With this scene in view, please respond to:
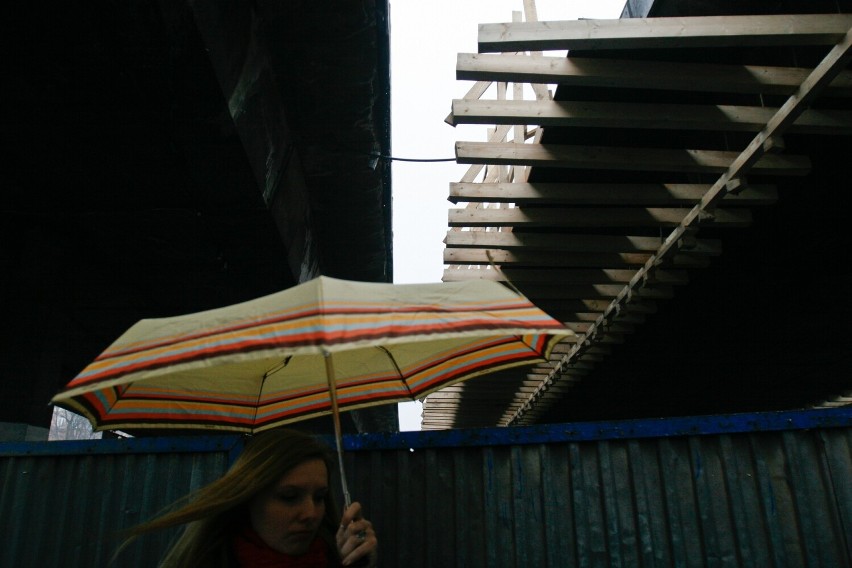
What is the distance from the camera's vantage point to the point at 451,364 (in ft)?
11.5

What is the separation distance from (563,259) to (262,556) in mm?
5415

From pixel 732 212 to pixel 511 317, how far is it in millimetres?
4655

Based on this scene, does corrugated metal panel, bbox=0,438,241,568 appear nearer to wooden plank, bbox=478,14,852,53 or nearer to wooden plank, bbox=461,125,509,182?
wooden plank, bbox=478,14,852,53

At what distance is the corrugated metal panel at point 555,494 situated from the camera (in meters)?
3.84

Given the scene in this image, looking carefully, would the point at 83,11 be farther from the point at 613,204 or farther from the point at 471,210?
the point at 613,204

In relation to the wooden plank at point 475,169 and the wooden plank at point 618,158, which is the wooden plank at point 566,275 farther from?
the wooden plank at point 618,158

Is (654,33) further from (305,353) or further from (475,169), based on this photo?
(305,353)

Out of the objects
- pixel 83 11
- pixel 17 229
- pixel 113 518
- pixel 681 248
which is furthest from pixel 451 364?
pixel 17 229

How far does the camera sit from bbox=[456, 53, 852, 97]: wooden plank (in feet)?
15.0

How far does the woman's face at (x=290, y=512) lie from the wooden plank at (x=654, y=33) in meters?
2.95

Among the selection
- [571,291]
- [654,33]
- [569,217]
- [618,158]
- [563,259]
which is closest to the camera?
[654,33]

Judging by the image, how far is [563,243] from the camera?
23.0ft

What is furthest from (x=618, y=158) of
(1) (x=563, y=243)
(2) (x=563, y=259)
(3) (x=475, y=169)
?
(2) (x=563, y=259)

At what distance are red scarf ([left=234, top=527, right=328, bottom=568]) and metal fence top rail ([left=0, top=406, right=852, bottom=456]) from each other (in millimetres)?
1435
